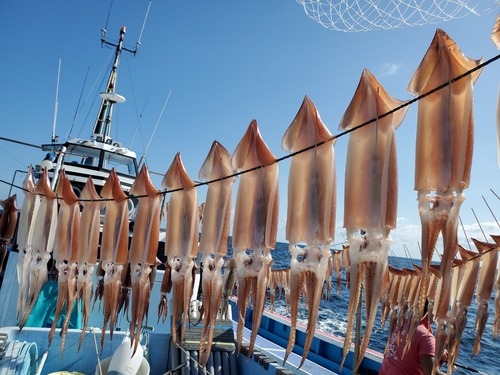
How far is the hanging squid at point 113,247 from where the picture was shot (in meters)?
3.33

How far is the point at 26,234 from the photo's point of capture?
437 cm

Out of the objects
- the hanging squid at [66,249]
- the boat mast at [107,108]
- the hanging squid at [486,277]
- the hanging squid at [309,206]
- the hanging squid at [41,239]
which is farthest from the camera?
the boat mast at [107,108]

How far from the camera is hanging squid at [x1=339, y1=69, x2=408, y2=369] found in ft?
5.81

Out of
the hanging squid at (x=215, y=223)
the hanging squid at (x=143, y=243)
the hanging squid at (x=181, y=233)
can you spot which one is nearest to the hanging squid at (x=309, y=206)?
the hanging squid at (x=215, y=223)

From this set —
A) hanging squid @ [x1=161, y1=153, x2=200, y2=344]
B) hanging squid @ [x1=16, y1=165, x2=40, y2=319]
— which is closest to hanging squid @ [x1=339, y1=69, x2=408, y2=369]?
hanging squid @ [x1=161, y1=153, x2=200, y2=344]

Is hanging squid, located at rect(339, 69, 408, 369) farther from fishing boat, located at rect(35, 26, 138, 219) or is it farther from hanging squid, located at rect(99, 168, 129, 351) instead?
fishing boat, located at rect(35, 26, 138, 219)

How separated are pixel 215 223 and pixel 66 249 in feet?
6.81

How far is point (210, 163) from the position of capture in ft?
9.77

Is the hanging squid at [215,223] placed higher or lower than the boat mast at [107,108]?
lower

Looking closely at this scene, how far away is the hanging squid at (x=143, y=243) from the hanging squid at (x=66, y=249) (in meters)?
0.87

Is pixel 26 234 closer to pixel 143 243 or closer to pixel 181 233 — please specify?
pixel 143 243

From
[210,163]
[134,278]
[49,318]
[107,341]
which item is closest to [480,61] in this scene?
[210,163]

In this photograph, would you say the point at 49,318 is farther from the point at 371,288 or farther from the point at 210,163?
the point at 371,288

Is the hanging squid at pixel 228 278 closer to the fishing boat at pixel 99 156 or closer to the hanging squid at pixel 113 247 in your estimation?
A: the hanging squid at pixel 113 247
